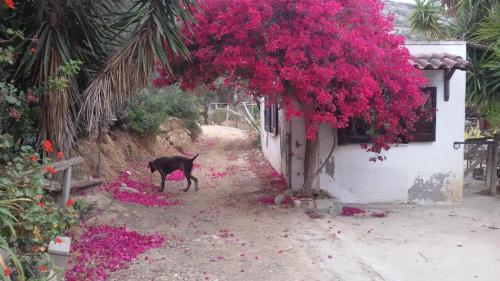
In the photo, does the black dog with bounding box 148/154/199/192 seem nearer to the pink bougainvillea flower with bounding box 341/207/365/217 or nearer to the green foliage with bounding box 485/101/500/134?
the pink bougainvillea flower with bounding box 341/207/365/217

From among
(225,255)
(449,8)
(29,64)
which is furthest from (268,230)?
(449,8)

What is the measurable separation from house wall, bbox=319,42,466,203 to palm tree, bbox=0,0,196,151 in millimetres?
4884

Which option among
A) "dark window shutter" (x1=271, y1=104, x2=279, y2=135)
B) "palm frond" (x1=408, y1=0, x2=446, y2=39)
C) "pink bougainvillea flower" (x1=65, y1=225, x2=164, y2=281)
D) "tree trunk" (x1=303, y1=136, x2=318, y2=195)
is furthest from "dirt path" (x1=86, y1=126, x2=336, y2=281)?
"palm frond" (x1=408, y1=0, x2=446, y2=39)

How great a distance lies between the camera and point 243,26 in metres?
7.63

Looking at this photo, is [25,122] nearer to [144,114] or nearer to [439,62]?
[439,62]

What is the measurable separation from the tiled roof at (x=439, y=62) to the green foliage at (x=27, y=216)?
7.72m

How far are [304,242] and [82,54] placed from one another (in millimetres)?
4159

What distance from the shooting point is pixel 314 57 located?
301 inches

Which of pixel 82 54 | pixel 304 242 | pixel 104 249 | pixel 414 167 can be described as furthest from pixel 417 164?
pixel 82 54

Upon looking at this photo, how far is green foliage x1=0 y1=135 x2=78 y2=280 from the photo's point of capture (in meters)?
3.13

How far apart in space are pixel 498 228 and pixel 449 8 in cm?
730

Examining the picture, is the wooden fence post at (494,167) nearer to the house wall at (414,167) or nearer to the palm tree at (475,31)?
the palm tree at (475,31)

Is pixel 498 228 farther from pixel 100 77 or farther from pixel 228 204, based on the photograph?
pixel 100 77

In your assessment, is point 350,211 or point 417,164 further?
point 417,164
